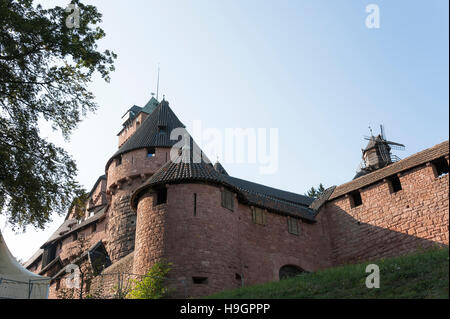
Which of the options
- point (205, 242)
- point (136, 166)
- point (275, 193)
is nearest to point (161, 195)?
point (205, 242)

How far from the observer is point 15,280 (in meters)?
18.7

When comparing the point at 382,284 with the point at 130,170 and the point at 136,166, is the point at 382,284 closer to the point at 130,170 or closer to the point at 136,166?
the point at 136,166

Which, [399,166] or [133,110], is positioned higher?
[133,110]

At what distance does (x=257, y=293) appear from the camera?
1434cm

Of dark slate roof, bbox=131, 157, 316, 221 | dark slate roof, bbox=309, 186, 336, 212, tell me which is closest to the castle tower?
dark slate roof, bbox=131, 157, 316, 221

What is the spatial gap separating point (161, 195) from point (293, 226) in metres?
7.61

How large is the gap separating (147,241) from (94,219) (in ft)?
54.7

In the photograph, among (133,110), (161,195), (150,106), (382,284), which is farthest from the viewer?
(133,110)

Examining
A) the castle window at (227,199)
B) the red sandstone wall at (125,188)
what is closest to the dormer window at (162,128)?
the red sandstone wall at (125,188)

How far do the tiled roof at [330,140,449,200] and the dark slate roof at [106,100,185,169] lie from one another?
→ 37.0 feet

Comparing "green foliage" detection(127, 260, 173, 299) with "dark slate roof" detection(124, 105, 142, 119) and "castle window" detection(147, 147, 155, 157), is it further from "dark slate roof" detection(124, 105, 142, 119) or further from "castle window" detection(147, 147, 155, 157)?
"dark slate roof" detection(124, 105, 142, 119)

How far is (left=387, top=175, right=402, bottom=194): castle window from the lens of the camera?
25.4m
